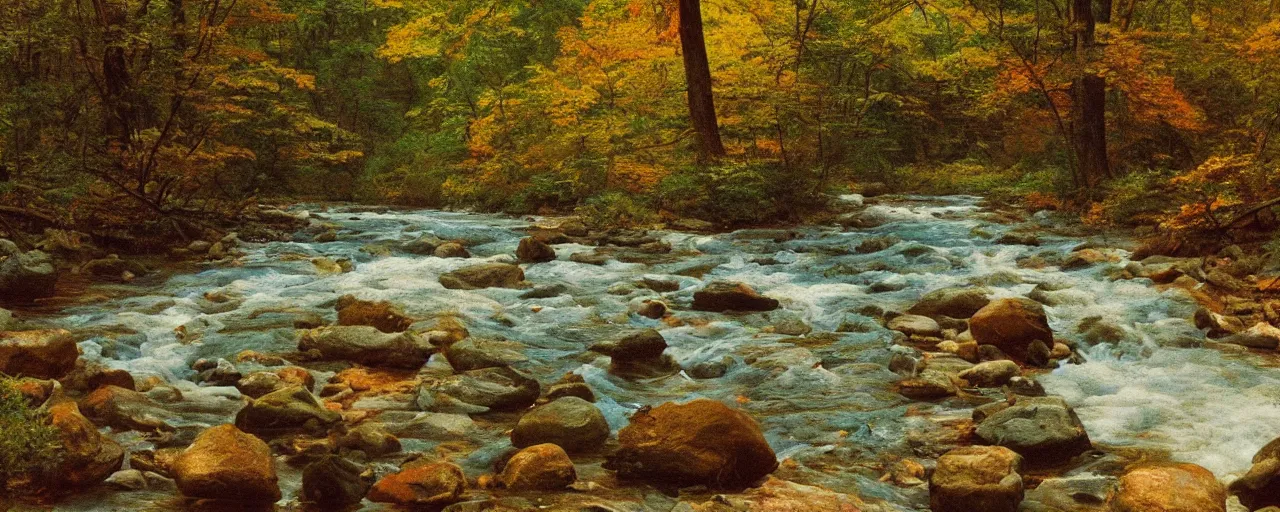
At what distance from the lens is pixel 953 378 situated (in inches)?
244

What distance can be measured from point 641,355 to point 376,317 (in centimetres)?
242

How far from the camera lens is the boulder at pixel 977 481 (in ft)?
13.2

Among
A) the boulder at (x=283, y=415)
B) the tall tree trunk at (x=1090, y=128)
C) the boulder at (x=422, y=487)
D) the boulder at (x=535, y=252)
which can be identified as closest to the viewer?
the boulder at (x=422, y=487)

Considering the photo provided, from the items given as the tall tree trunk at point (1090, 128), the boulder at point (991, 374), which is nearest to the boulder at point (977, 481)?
the boulder at point (991, 374)

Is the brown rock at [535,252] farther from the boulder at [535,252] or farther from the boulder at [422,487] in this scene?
the boulder at [422,487]

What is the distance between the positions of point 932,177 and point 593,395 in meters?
18.9

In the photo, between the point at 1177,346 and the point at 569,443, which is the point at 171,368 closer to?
the point at 569,443

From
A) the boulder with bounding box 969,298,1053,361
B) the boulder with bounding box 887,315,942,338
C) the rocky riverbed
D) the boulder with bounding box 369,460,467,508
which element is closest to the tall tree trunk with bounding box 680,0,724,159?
the rocky riverbed

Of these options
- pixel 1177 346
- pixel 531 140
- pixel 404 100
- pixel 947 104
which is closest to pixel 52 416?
pixel 1177 346

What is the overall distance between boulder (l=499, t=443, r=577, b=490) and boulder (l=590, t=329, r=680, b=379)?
2.22 metres

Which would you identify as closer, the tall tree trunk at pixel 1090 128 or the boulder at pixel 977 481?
the boulder at pixel 977 481

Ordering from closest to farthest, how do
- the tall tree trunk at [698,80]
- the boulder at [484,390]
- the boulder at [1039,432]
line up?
the boulder at [1039,432] < the boulder at [484,390] < the tall tree trunk at [698,80]

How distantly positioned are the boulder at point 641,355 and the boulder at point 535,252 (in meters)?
5.02

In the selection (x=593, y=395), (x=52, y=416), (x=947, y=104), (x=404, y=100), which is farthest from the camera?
(x=404, y=100)
